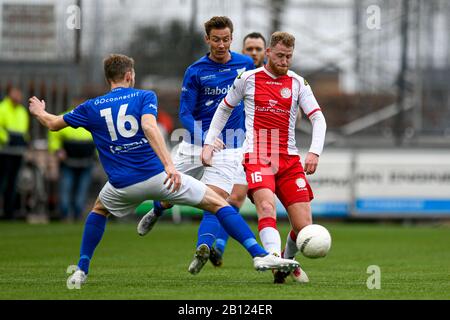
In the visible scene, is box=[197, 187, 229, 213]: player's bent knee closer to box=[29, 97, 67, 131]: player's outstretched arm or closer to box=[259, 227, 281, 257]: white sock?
box=[259, 227, 281, 257]: white sock

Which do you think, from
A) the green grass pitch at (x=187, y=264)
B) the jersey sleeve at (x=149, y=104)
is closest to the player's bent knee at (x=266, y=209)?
the green grass pitch at (x=187, y=264)

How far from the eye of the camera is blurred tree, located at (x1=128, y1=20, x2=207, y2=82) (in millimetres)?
21234

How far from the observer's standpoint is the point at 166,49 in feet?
70.9

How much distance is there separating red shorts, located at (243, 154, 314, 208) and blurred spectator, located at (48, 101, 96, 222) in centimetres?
1124

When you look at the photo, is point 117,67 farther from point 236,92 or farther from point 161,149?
point 236,92

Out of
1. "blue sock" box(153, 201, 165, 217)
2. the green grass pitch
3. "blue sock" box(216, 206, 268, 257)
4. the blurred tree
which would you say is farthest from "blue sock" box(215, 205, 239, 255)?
the blurred tree

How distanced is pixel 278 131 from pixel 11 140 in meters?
11.4

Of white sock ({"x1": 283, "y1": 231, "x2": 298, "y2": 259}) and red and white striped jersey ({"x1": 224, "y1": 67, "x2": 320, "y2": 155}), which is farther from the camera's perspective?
white sock ({"x1": 283, "y1": 231, "x2": 298, "y2": 259})

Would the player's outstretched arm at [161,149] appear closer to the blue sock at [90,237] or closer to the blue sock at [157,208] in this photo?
the blue sock at [90,237]

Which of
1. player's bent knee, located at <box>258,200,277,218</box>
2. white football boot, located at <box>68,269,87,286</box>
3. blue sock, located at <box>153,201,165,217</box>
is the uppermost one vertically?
player's bent knee, located at <box>258,200,277,218</box>

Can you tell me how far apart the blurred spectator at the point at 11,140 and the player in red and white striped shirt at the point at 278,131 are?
10.8m

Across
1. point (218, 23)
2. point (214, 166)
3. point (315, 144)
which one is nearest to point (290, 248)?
point (315, 144)
